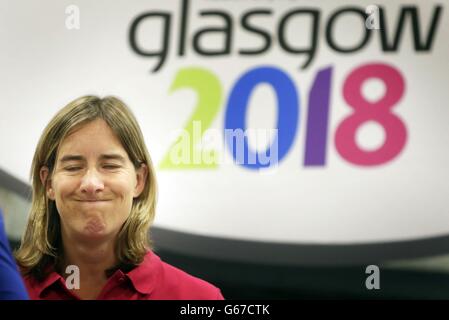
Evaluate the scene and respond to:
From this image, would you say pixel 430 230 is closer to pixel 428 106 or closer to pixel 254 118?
pixel 428 106

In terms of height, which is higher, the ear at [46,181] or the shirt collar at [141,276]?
the ear at [46,181]

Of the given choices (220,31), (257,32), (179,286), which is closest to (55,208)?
(179,286)

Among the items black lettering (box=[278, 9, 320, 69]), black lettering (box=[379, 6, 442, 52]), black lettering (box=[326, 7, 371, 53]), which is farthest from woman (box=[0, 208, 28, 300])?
black lettering (box=[379, 6, 442, 52])

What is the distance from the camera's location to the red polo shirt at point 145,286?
346cm

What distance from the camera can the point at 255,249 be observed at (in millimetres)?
3529

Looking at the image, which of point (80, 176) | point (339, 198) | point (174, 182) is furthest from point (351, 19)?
point (80, 176)

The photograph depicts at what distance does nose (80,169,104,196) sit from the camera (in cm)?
341

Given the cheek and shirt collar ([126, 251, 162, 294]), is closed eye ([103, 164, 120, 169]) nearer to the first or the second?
the cheek

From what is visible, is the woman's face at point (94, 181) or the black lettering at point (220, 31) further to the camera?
the black lettering at point (220, 31)

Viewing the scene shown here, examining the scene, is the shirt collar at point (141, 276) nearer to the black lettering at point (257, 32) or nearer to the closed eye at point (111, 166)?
the closed eye at point (111, 166)

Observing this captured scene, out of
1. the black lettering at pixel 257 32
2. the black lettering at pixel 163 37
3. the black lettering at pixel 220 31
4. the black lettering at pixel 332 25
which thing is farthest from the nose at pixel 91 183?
the black lettering at pixel 332 25

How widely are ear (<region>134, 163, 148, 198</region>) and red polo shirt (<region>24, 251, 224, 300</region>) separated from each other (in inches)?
11.3

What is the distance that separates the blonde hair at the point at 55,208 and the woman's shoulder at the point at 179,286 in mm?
111
